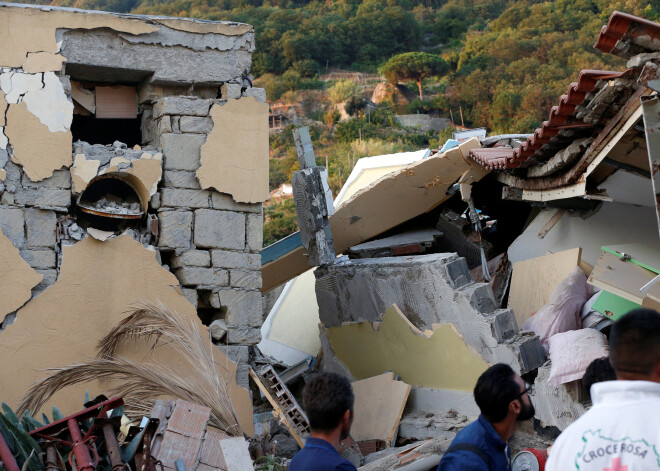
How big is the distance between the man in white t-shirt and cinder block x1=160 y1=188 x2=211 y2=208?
4.64m

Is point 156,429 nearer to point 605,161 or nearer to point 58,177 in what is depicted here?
point 58,177

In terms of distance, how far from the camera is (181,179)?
6.73m

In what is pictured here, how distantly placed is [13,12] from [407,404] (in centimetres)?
448

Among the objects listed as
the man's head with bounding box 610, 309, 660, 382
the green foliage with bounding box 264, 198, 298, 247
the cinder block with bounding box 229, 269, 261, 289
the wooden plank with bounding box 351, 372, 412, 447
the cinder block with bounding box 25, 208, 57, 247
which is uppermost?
the man's head with bounding box 610, 309, 660, 382

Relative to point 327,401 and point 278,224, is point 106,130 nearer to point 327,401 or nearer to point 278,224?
point 327,401

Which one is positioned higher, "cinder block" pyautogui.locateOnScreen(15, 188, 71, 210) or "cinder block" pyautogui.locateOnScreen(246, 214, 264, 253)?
"cinder block" pyautogui.locateOnScreen(15, 188, 71, 210)

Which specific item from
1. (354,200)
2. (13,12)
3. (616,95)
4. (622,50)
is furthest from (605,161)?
(13,12)

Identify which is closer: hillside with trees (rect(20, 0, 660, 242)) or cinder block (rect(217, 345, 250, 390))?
cinder block (rect(217, 345, 250, 390))

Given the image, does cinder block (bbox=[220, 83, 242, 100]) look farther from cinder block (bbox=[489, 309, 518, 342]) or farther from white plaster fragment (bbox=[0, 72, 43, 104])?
cinder block (bbox=[489, 309, 518, 342])

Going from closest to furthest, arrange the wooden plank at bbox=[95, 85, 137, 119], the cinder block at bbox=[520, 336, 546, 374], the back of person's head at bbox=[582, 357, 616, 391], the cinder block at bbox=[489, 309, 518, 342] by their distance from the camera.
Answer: the back of person's head at bbox=[582, 357, 616, 391], the cinder block at bbox=[520, 336, 546, 374], the cinder block at bbox=[489, 309, 518, 342], the wooden plank at bbox=[95, 85, 137, 119]

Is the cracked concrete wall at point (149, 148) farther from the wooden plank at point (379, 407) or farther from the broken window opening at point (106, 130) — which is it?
the wooden plank at point (379, 407)

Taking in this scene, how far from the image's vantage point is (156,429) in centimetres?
539

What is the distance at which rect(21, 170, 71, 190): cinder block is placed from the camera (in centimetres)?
622

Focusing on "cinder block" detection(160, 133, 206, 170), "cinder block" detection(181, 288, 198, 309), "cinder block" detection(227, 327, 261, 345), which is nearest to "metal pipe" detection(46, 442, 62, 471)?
"cinder block" detection(181, 288, 198, 309)
